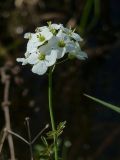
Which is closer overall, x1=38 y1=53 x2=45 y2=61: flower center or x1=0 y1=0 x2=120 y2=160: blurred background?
x1=38 y1=53 x2=45 y2=61: flower center

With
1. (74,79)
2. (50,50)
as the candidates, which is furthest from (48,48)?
(74,79)

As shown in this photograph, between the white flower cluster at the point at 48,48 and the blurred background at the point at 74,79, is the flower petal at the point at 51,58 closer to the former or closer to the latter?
the white flower cluster at the point at 48,48

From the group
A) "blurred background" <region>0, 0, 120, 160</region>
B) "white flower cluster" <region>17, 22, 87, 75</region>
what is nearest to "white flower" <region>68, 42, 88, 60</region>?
"white flower cluster" <region>17, 22, 87, 75</region>

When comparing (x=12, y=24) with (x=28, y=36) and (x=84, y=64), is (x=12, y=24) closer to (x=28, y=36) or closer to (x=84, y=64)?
(x=84, y=64)

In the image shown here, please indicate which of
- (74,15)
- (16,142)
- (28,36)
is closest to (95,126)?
(16,142)

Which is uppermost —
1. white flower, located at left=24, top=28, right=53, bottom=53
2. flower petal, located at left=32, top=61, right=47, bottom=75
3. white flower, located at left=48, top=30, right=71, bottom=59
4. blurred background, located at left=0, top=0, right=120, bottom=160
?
blurred background, located at left=0, top=0, right=120, bottom=160

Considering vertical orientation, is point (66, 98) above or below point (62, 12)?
below

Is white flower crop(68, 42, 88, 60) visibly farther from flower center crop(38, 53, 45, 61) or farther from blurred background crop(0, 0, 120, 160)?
blurred background crop(0, 0, 120, 160)
